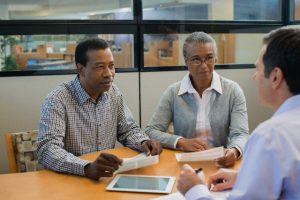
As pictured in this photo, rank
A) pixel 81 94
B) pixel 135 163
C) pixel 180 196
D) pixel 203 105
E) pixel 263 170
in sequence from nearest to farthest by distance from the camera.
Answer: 1. pixel 263 170
2. pixel 180 196
3. pixel 135 163
4. pixel 81 94
5. pixel 203 105

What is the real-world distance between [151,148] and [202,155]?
0.30 meters

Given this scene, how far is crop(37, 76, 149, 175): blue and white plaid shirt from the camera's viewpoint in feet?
6.14

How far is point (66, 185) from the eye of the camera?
1.63 metres

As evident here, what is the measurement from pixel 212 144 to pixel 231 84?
1.32 feet

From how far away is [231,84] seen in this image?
7.99 feet

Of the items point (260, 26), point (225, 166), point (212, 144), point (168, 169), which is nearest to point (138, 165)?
point (168, 169)

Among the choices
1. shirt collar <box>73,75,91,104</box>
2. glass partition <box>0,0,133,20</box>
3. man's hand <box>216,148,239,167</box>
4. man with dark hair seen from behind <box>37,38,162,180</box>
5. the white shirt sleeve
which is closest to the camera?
the white shirt sleeve

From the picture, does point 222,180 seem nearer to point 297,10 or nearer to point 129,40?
point 129,40

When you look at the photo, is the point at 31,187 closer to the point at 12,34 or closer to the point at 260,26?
the point at 12,34

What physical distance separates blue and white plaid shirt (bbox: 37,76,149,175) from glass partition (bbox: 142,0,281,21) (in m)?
1.52

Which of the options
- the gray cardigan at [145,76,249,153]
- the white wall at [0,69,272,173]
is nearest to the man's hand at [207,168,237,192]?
the gray cardigan at [145,76,249,153]

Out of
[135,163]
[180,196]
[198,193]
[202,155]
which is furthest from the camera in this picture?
[202,155]

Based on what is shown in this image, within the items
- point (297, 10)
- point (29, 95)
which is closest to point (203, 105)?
point (29, 95)

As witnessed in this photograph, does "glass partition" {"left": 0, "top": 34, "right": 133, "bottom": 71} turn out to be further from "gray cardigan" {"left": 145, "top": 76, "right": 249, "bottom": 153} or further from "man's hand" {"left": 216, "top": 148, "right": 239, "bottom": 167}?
"man's hand" {"left": 216, "top": 148, "right": 239, "bottom": 167}
